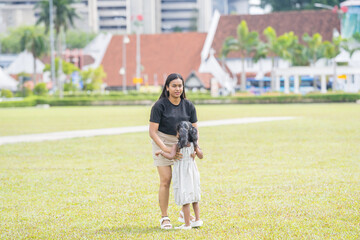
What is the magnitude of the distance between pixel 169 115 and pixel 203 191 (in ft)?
10.2

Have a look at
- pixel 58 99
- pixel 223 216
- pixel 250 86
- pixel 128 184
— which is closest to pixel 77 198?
pixel 128 184

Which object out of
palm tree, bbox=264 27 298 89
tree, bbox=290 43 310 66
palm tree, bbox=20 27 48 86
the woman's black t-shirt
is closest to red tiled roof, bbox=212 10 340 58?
tree, bbox=290 43 310 66

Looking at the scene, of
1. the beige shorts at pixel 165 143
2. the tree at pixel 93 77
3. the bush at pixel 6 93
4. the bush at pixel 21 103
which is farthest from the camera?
the tree at pixel 93 77

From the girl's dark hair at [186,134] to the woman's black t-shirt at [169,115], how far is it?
Result: 0.57ft

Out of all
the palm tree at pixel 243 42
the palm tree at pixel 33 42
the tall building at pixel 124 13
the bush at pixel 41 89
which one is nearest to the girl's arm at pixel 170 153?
the bush at pixel 41 89

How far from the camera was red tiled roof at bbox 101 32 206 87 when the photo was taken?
9188 centimetres

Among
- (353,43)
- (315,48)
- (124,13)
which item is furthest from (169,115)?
(124,13)

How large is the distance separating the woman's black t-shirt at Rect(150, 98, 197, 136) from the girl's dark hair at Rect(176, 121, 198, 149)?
6.8 inches

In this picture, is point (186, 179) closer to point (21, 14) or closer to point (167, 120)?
point (167, 120)

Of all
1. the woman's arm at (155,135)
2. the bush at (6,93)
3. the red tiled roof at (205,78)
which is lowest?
the bush at (6,93)

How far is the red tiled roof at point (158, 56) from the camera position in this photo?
301 feet

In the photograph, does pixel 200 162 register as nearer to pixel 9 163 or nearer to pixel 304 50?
pixel 9 163

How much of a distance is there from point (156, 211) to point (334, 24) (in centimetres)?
8236

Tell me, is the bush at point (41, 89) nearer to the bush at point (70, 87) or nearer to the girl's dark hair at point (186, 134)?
the bush at point (70, 87)
